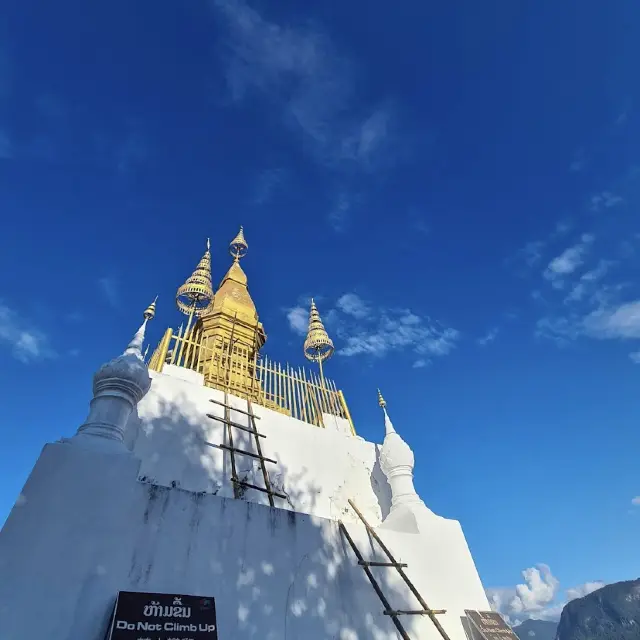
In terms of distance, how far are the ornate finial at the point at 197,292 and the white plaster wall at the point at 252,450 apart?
499 cm

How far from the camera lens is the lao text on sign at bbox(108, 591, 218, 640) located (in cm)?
341

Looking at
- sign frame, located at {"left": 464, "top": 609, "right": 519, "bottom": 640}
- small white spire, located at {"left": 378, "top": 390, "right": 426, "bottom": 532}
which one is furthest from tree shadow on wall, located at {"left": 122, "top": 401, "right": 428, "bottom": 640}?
small white spire, located at {"left": 378, "top": 390, "right": 426, "bottom": 532}

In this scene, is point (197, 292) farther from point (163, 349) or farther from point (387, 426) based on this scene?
point (387, 426)

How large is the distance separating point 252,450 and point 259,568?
344cm

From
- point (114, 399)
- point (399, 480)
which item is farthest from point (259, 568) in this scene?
point (399, 480)

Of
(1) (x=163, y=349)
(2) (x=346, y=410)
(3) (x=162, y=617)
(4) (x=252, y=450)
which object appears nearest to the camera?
(3) (x=162, y=617)

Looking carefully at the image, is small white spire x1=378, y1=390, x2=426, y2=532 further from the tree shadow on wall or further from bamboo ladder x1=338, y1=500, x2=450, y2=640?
the tree shadow on wall

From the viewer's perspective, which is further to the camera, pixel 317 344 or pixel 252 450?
pixel 317 344

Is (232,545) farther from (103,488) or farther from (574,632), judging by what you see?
(574,632)

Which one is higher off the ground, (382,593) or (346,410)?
(346,410)

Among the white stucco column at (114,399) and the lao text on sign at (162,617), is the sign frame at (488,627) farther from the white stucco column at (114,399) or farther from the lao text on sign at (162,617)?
the white stucco column at (114,399)

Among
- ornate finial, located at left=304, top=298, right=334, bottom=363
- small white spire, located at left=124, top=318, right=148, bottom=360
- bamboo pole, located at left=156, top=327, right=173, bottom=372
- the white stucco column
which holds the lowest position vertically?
the white stucco column

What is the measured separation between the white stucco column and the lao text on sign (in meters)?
1.54

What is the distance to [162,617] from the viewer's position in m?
3.59
